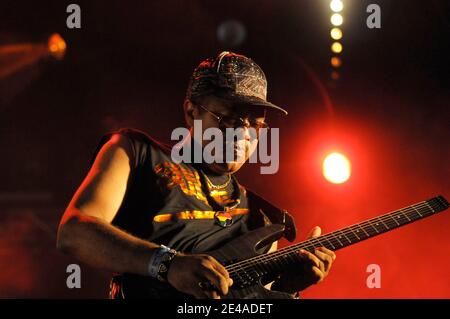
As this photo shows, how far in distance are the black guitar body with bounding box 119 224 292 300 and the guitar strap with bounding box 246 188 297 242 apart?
8.7 inches

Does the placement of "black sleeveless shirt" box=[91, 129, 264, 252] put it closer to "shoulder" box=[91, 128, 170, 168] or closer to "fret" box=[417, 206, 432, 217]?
"shoulder" box=[91, 128, 170, 168]

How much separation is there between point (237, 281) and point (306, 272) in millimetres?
523

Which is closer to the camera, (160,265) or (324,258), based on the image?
(160,265)

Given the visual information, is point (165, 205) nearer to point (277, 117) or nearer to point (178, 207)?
point (178, 207)

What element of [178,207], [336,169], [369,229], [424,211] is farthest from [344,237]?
[336,169]

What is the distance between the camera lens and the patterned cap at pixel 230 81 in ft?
9.32

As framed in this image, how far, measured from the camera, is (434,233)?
524 cm

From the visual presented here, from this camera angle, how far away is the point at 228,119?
112 inches

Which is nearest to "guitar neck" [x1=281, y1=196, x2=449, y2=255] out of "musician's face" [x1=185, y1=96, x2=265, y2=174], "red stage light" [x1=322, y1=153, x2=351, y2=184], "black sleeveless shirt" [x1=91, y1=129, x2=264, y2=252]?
"black sleeveless shirt" [x1=91, y1=129, x2=264, y2=252]

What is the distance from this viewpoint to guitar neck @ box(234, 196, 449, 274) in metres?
2.56

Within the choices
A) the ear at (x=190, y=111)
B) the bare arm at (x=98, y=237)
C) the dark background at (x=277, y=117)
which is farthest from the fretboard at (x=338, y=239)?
the dark background at (x=277, y=117)

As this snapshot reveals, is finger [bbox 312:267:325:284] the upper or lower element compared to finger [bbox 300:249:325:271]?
lower
